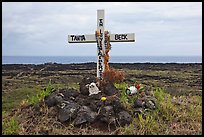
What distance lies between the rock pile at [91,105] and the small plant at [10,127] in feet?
3.35

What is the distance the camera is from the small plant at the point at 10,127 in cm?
850

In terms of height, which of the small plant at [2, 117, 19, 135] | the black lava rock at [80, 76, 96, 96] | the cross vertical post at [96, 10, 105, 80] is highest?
the cross vertical post at [96, 10, 105, 80]

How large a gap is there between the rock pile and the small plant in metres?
1.02

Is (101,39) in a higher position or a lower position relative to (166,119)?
higher

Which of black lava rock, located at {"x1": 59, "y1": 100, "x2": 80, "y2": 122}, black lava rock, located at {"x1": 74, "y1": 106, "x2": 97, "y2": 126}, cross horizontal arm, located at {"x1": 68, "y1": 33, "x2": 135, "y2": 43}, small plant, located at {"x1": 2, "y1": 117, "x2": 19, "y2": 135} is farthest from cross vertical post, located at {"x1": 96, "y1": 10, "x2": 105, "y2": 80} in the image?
small plant, located at {"x1": 2, "y1": 117, "x2": 19, "y2": 135}

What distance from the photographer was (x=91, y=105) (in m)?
9.35

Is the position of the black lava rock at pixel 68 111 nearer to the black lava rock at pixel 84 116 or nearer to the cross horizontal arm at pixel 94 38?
the black lava rock at pixel 84 116

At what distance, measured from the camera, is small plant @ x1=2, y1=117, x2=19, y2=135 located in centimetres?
850

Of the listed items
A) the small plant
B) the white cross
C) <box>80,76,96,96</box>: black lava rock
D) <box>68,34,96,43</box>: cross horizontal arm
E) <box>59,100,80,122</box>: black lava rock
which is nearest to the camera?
the small plant

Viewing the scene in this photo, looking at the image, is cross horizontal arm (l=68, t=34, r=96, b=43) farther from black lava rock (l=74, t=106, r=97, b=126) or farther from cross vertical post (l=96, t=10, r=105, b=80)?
black lava rock (l=74, t=106, r=97, b=126)

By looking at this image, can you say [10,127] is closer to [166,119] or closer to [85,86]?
[85,86]

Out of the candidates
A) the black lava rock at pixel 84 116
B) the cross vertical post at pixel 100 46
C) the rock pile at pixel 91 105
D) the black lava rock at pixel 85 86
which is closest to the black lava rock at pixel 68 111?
the rock pile at pixel 91 105

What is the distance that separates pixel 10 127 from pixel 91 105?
1.94 metres

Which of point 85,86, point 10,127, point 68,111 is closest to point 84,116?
point 68,111
